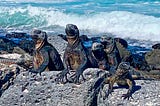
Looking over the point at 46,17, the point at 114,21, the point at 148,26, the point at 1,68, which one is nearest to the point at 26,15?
the point at 46,17

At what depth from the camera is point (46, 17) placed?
37.6 meters

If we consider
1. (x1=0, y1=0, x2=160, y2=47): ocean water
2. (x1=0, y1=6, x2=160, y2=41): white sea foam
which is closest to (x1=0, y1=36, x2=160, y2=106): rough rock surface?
(x1=0, y1=0, x2=160, y2=47): ocean water

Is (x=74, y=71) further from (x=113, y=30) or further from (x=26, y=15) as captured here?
(x=26, y=15)

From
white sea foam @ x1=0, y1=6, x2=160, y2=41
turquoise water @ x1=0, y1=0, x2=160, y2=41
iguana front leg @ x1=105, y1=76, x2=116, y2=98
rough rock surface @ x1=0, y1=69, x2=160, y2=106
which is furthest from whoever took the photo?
turquoise water @ x1=0, y1=0, x2=160, y2=41

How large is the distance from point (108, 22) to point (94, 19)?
2.42 m

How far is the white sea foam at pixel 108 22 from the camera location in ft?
96.6

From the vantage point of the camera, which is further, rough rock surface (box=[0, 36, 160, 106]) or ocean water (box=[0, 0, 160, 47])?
ocean water (box=[0, 0, 160, 47])

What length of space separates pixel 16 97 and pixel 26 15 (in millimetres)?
29495

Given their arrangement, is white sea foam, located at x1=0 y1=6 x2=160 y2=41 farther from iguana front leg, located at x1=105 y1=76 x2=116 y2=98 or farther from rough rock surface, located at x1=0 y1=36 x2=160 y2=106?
iguana front leg, located at x1=105 y1=76 x2=116 y2=98

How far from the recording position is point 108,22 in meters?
33.4

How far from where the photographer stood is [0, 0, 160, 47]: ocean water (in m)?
29.5

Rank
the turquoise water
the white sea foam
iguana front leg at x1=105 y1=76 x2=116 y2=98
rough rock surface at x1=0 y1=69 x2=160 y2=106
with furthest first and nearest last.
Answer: the turquoise water
the white sea foam
iguana front leg at x1=105 y1=76 x2=116 y2=98
rough rock surface at x1=0 y1=69 x2=160 y2=106

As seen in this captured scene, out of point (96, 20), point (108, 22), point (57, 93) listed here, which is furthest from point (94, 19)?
point (57, 93)

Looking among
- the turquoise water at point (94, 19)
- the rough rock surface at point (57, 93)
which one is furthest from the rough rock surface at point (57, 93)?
the turquoise water at point (94, 19)
